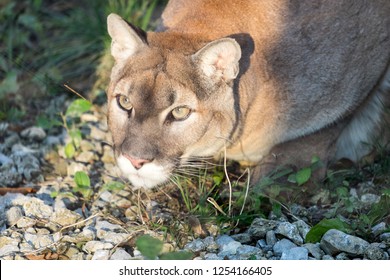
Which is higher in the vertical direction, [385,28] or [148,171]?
[385,28]

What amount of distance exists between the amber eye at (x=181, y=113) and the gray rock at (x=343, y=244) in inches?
48.4

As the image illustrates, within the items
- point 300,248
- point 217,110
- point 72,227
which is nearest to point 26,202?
point 72,227

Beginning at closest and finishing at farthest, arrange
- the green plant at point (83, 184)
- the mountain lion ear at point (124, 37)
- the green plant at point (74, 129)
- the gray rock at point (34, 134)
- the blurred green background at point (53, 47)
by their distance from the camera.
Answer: the mountain lion ear at point (124, 37) < the green plant at point (83, 184) < the green plant at point (74, 129) < the gray rock at point (34, 134) < the blurred green background at point (53, 47)

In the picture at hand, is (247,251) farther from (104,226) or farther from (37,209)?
(37,209)

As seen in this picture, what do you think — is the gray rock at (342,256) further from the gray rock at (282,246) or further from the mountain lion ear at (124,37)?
the mountain lion ear at (124,37)

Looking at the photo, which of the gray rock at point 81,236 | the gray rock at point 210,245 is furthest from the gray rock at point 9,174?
the gray rock at point 210,245

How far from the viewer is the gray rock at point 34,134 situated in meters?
7.01

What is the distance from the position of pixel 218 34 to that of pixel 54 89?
235 centimetres

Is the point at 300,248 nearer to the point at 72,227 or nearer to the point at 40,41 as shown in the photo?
the point at 72,227

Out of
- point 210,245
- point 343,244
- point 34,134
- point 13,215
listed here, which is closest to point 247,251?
point 210,245

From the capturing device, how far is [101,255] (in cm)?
521
